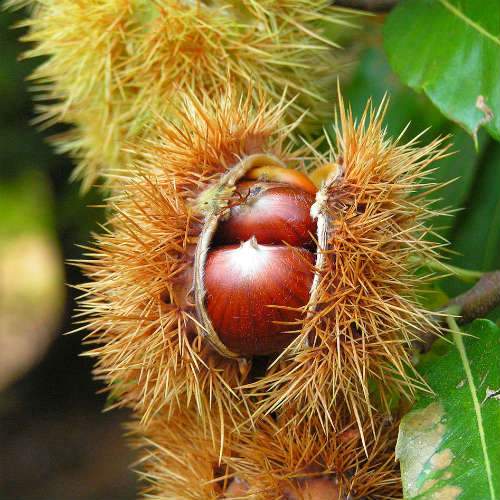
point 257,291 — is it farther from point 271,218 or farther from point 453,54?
point 453,54

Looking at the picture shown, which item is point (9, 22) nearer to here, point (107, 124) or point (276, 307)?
point (107, 124)

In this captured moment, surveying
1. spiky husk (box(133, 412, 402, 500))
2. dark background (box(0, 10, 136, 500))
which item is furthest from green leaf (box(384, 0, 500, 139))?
dark background (box(0, 10, 136, 500))

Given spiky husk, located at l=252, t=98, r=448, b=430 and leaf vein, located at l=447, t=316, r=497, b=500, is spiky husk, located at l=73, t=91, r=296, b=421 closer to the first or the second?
spiky husk, located at l=252, t=98, r=448, b=430

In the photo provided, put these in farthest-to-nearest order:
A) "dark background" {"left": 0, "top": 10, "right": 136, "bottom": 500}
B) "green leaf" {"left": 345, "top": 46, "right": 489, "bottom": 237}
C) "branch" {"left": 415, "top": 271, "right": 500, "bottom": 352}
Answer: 1. "dark background" {"left": 0, "top": 10, "right": 136, "bottom": 500}
2. "green leaf" {"left": 345, "top": 46, "right": 489, "bottom": 237}
3. "branch" {"left": 415, "top": 271, "right": 500, "bottom": 352}

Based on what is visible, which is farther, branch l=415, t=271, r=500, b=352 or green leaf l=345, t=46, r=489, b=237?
green leaf l=345, t=46, r=489, b=237

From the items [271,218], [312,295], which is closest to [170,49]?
[271,218]

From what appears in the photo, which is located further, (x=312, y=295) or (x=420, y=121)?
(x=420, y=121)
